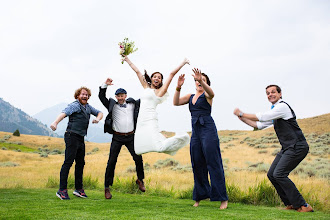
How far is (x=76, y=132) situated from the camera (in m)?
6.70

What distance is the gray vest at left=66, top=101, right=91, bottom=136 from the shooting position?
6689mm

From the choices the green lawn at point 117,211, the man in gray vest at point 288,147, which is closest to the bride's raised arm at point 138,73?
the man in gray vest at point 288,147

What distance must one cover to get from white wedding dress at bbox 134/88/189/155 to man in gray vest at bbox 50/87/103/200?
155 centimetres

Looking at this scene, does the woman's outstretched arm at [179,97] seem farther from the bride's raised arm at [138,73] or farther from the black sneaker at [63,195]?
the black sneaker at [63,195]

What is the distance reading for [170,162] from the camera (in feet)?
63.7

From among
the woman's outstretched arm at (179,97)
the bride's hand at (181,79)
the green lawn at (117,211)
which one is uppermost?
the bride's hand at (181,79)

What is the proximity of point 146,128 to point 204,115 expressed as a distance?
1152 mm

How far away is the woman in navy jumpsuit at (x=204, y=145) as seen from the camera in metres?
5.68

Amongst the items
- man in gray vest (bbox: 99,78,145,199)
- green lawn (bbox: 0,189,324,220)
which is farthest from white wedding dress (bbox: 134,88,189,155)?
man in gray vest (bbox: 99,78,145,199)

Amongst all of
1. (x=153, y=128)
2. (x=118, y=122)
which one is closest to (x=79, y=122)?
(x=118, y=122)

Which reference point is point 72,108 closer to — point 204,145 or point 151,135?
point 151,135

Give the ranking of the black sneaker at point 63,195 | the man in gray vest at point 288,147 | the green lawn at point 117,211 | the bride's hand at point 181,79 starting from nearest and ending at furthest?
the green lawn at point 117,211 < the man in gray vest at point 288,147 < the bride's hand at point 181,79 < the black sneaker at point 63,195

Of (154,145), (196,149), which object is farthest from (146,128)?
(196,149)

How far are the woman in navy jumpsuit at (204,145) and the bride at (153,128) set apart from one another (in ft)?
1.33
